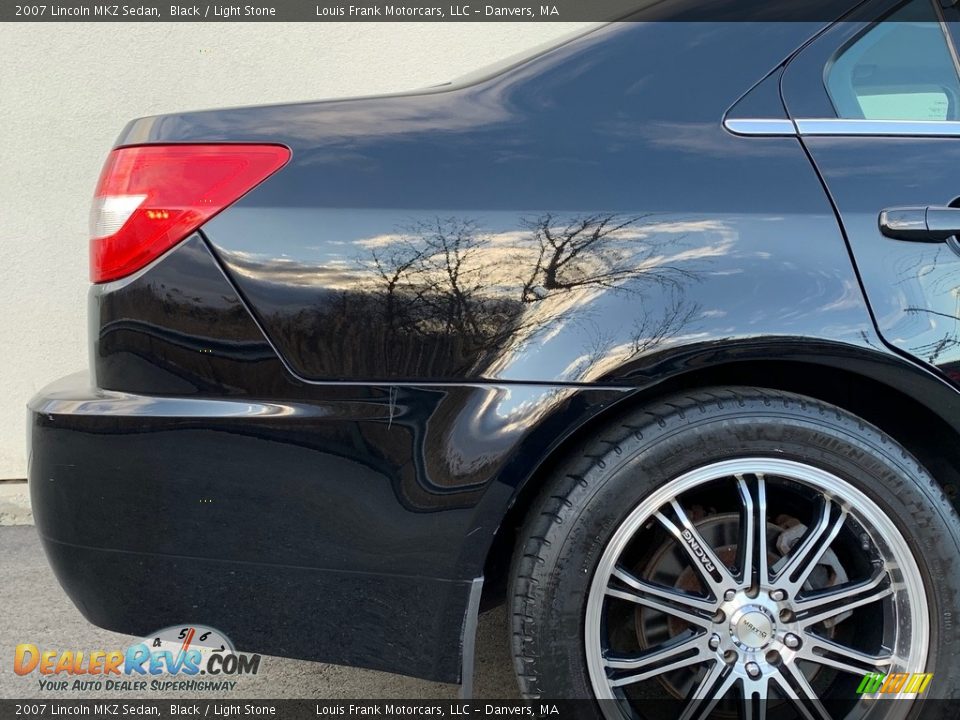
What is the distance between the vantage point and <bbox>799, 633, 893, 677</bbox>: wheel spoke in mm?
1404

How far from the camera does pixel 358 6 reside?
315cm

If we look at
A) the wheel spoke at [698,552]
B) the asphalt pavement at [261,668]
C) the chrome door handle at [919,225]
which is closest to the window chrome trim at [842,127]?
A: the chrome door handle at [919,225]

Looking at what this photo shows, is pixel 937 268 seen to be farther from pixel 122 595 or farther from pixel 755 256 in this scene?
pixel 122 595

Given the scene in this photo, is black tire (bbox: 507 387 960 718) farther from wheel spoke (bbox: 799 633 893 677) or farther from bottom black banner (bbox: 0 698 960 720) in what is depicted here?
bottom black banner (bbox: 0 698 960 720)

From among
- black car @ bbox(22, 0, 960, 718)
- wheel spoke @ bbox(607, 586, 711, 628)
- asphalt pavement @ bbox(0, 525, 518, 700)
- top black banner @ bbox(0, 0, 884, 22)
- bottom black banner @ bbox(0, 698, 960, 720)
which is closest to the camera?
black car @ bbox(22, 0, 960, 718)

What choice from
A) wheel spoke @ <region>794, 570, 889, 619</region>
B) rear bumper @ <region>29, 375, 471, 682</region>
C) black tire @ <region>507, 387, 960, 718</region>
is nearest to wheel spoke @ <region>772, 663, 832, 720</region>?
wheel spoke @ <region>794, 570, 889, 619</region>

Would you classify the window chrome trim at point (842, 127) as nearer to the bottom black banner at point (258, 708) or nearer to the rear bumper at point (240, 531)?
the rear bumper at point (240, 531)

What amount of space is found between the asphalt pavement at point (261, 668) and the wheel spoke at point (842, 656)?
33.2 inches

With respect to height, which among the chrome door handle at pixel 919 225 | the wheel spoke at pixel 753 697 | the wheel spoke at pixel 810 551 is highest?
the chrome door handle at pixel 919 225

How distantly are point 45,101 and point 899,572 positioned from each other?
11.8ft

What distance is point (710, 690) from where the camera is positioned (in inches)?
55.4

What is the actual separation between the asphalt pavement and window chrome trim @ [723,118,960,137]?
1565mm

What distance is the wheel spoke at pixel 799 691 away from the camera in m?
1.40

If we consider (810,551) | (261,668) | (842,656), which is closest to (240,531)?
(261,668)
